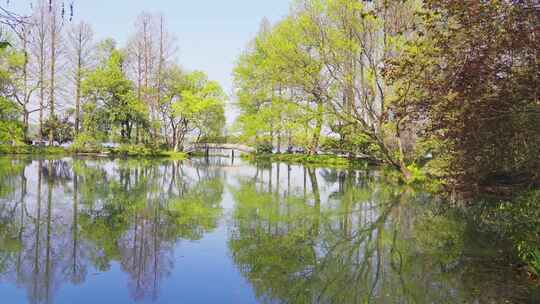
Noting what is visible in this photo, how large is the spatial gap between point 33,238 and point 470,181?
638 centimetres

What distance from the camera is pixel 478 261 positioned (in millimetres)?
6074

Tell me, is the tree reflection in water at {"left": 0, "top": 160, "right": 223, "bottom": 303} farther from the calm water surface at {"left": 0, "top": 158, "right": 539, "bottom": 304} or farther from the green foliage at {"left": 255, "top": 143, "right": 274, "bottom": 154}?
the green foliage at {"left": 255, "top": 143, "right": 274, "bottom": 154}

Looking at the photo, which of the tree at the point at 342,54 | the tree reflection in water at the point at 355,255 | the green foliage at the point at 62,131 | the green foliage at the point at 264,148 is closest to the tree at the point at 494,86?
the tree reflection in water at the point at 355,255

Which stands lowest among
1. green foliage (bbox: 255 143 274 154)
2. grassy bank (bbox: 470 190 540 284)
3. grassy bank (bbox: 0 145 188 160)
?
grassy bank (bbox: 470 190 540 284)

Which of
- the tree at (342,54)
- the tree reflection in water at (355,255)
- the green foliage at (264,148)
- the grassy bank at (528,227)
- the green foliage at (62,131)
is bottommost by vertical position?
the tree reflection in water at (355,255)

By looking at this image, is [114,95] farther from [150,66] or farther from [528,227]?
[528,227]

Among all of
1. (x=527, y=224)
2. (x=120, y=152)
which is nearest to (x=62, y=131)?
(x=120, y=152)

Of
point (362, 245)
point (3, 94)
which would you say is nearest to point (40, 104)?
point (3, 94)

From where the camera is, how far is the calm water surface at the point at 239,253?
4.65m

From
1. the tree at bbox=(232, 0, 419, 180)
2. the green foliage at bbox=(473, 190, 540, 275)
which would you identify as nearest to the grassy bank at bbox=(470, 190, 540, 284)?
the green foliage at bbox=(473, 190, 540, 275)

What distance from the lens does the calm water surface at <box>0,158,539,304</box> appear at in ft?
15.3

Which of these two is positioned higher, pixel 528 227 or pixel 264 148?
pixel 264 148

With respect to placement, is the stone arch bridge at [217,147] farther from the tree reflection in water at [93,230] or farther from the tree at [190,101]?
the tree reflection in water at [93,230]

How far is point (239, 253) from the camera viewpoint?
6223 millimetres
